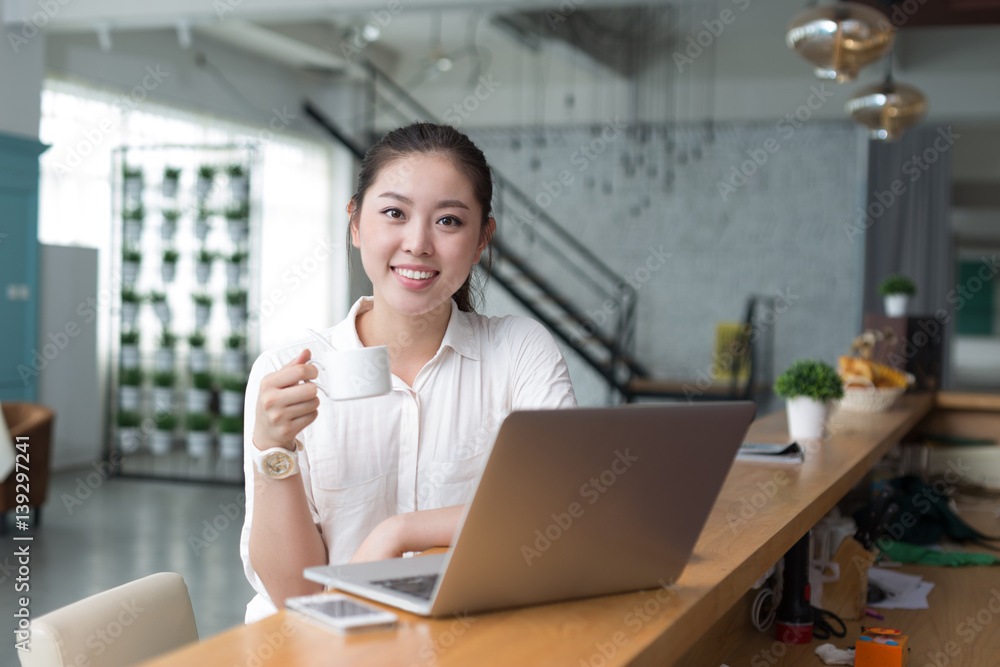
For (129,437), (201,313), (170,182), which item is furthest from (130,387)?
(170,182)

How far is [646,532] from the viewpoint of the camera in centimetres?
102

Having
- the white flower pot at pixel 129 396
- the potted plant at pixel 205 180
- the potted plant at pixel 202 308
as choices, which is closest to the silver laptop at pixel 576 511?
the potted plant at pixel 205 180

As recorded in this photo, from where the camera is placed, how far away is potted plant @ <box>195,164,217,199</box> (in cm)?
647

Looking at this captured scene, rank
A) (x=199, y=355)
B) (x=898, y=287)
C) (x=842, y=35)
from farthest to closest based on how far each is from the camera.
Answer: (x=199, y=355), (x=898, y=287), (x=842, y=35)

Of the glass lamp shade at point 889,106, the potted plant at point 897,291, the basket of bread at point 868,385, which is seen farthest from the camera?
the potted plant at point 897,291

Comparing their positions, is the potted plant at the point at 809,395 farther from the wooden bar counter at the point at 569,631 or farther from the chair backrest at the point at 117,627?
the chair backrest at the point at 117,627

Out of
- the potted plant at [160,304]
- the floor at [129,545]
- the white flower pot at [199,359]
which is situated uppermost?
the potted plant at [160,304]

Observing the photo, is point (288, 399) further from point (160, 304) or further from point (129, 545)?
point (160, 304)

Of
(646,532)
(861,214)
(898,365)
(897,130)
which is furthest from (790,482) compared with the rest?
(861,214)

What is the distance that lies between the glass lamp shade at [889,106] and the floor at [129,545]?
3.56 m

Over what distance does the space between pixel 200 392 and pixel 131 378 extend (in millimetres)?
504

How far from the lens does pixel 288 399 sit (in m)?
1.19

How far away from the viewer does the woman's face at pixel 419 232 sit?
147cm

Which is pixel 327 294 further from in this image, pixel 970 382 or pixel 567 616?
pixel 970 382
